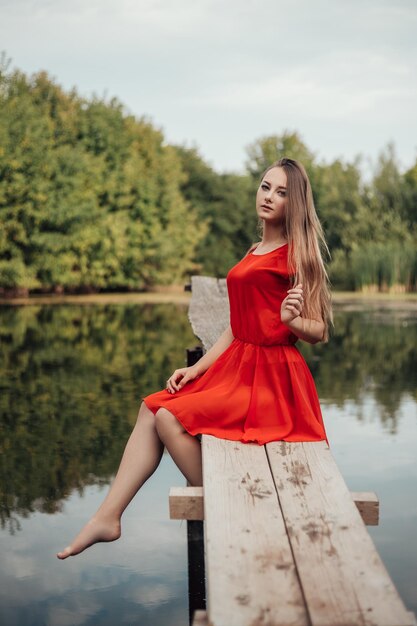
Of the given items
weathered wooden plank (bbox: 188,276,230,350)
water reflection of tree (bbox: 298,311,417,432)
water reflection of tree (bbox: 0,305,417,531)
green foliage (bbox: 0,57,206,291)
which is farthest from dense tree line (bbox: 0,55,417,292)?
weathered wooden plank (bbox: 188,276,230,350)

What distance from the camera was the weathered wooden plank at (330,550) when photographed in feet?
6.61

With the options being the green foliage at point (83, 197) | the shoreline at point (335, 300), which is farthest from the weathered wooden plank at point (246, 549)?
the green foliage at point (83, 197)

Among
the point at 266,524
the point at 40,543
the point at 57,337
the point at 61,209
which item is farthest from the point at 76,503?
the point at 61,209

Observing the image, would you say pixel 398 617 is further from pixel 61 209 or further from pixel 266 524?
pixel 61 209

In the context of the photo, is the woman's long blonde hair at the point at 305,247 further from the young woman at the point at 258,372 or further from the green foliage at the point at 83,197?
the green foliage at the point at 83,197

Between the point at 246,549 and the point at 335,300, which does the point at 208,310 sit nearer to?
the point at 246,549

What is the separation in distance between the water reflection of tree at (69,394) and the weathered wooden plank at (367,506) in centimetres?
277

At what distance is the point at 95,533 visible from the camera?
3.41m

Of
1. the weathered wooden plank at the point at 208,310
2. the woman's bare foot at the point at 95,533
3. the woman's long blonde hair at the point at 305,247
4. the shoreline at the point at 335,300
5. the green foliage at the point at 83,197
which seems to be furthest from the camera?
the green foliage at the point at 83,197

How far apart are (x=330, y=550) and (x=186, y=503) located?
0.67 metres

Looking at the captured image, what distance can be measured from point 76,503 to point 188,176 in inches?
1426

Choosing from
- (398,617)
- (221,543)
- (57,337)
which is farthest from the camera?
(57,337)

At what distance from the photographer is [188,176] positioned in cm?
4081

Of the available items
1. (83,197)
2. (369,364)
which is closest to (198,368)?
(369,364)
